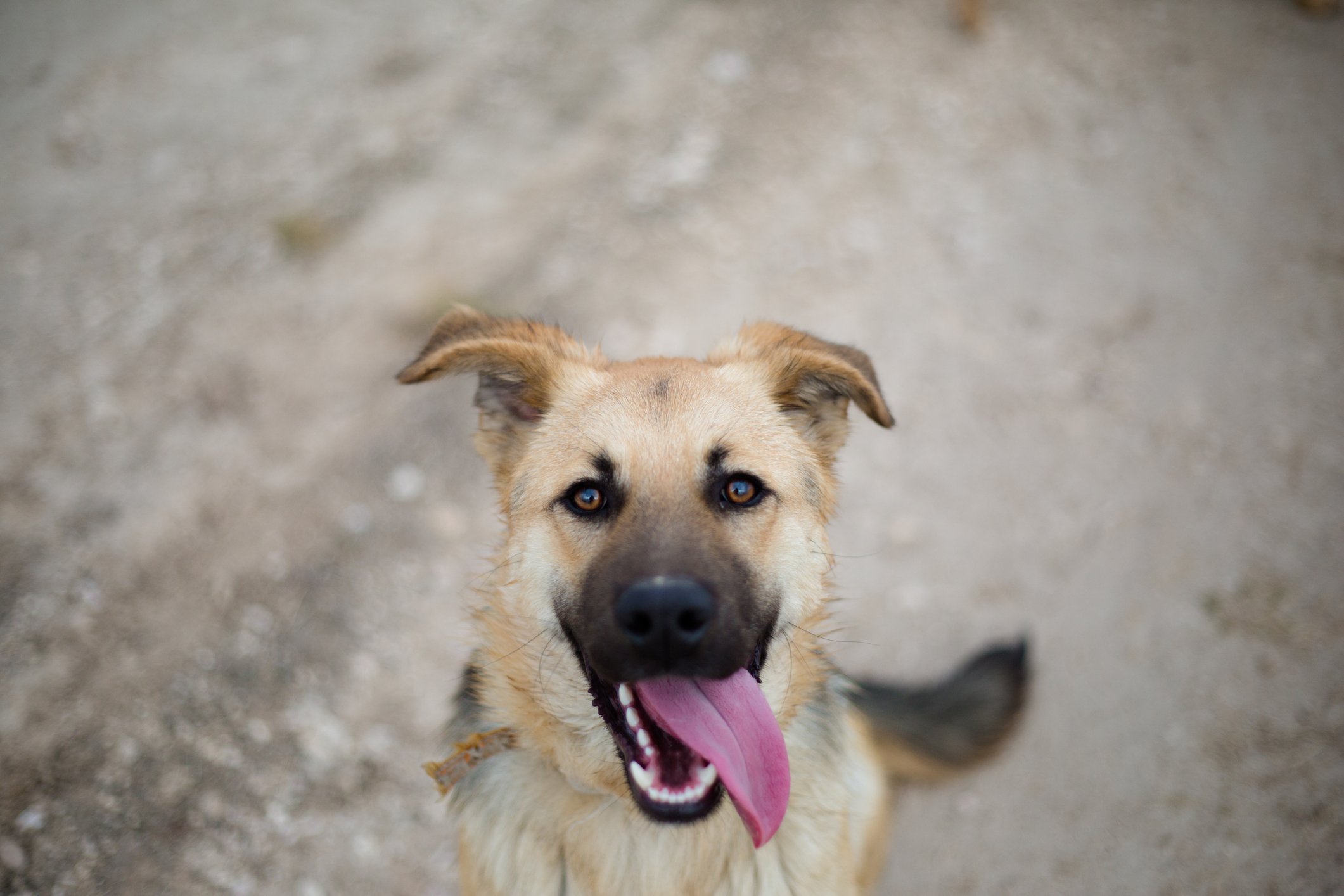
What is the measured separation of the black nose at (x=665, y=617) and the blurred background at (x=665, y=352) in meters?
1.90

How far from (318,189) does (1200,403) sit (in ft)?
20.1

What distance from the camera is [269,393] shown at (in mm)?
4773

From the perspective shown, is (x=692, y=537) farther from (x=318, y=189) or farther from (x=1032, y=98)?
(x=1032, y=98)

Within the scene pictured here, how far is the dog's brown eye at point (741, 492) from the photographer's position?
8.14 feet

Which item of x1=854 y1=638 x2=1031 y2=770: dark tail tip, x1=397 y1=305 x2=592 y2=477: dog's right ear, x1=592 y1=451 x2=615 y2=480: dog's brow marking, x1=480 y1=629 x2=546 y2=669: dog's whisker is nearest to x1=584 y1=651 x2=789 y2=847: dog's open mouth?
x1=480 y1=629 x2=546 y2=669: dog's whisker

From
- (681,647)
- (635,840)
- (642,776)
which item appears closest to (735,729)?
(642,776)

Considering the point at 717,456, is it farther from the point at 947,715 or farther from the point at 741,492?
the point at 947,715

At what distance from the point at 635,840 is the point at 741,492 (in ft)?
3.92

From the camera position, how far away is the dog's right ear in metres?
2.54

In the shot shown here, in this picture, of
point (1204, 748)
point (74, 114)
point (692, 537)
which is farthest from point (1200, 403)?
point (74, 114)

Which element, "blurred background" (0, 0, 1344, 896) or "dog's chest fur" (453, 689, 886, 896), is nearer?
"dog's chest fur" (453, 689, 886, 896)

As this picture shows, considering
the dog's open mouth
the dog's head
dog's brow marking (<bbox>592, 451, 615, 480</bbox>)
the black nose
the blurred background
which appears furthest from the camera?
the blurred background

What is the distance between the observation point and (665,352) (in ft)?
16.3

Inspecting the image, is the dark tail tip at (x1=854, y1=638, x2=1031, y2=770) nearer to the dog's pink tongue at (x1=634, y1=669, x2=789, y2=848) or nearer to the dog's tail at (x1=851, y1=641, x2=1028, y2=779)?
the dog's tail at (x1=851, y1=641, x2=1028, y2=779)
